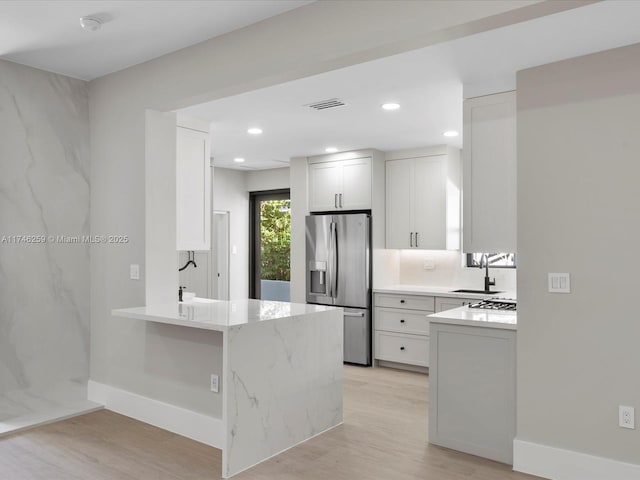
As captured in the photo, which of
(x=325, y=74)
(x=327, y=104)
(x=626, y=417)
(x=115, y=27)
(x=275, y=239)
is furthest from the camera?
(x=275, y=239)

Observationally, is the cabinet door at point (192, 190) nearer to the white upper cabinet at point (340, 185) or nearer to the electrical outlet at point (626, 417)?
the white upper cabinet at point (340, 185)

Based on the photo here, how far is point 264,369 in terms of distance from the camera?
9.93 ft

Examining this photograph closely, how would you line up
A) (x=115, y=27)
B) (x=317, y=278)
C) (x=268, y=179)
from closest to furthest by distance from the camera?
(x=115, y=27)
(x=317, y=278)
(x=268, y=179)

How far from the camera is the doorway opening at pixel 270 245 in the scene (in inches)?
286

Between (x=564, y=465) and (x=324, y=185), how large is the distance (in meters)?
3.96

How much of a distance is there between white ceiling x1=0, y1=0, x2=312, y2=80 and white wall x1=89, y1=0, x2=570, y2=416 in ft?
0.33

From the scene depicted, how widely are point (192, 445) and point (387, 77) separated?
8.81 ft

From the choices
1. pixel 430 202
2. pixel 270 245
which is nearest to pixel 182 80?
pixel 430 202

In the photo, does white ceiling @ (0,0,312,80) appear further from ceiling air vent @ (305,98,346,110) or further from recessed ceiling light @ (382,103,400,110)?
recessed ceiling light @ (382,103,400,110)

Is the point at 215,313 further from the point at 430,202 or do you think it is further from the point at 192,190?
the point at 430,202

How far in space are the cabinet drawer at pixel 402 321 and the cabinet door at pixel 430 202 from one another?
748 mm

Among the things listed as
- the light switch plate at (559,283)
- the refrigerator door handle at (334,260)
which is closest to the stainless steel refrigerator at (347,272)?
the refrigerator door handle at (334,260)

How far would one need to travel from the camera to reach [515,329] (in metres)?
2.99

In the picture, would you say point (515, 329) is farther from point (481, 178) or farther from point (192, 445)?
point (192, 445)
